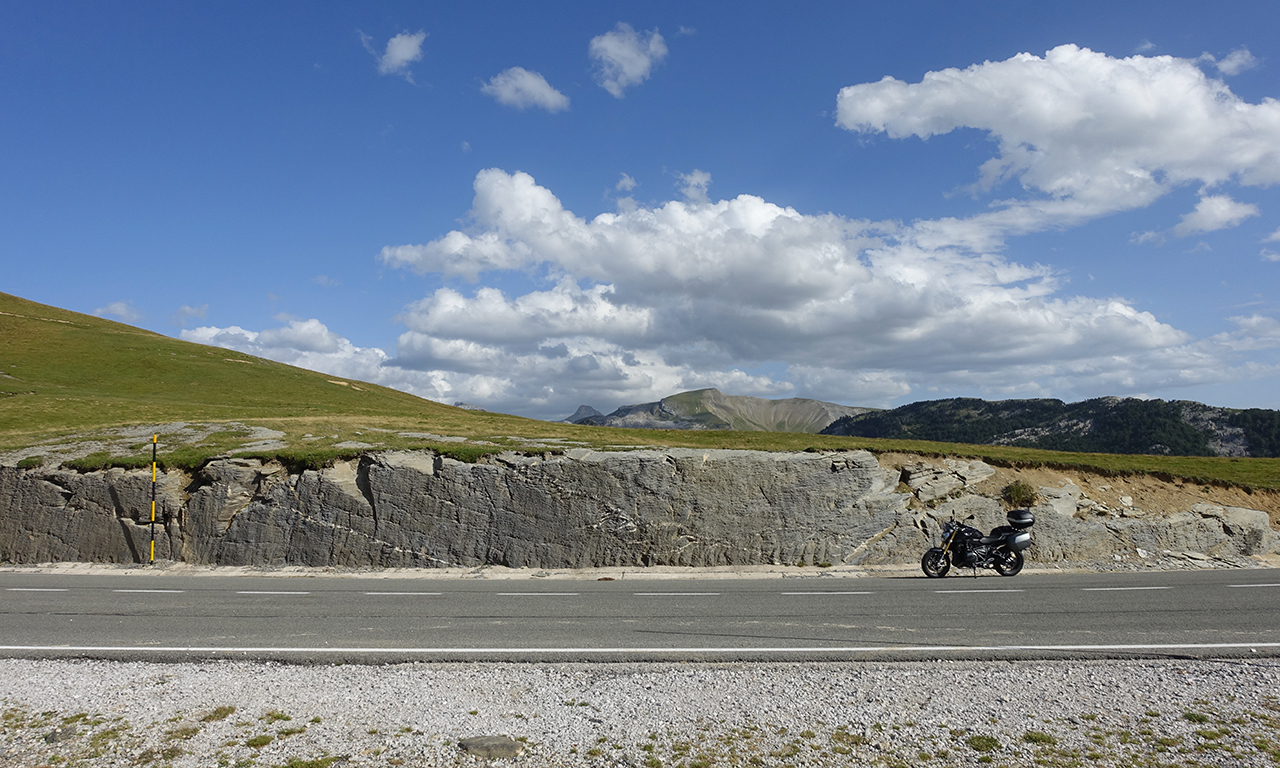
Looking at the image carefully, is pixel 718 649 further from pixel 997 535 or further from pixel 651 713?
pixel 997 535

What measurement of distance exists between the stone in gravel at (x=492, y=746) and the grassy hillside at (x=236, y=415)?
16069 millimetres

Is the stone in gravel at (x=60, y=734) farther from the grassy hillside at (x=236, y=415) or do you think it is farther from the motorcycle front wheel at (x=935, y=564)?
the motorcycle front wheel at (x=935, y=564)

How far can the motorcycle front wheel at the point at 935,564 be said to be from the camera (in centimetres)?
1688

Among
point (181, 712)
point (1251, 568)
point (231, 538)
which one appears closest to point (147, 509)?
point (231, 538)

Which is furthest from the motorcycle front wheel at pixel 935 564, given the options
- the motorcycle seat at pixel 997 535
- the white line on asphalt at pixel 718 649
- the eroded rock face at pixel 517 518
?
the white line on asphalt at pixel 718 649

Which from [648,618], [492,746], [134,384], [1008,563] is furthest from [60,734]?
[134,384]

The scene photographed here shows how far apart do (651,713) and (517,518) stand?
44.5ft

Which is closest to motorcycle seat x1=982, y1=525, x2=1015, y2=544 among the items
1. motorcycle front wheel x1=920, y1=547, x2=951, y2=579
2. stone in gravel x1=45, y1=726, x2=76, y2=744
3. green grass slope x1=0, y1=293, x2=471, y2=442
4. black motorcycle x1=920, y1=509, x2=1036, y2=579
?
black motorcycle x1=920, y1=509, x2=1036, y2=579

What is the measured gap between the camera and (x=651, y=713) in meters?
7.30

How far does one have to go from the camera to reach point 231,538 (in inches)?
785

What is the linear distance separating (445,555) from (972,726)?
1607 centimetres

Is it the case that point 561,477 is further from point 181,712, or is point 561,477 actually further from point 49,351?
point 49,351

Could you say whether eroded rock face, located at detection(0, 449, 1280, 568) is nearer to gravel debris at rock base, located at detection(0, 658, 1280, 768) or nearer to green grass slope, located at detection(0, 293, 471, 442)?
green grass slope, located at detection(0, 293, 471, 442)

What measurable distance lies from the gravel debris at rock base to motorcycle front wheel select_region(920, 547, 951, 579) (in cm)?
788
